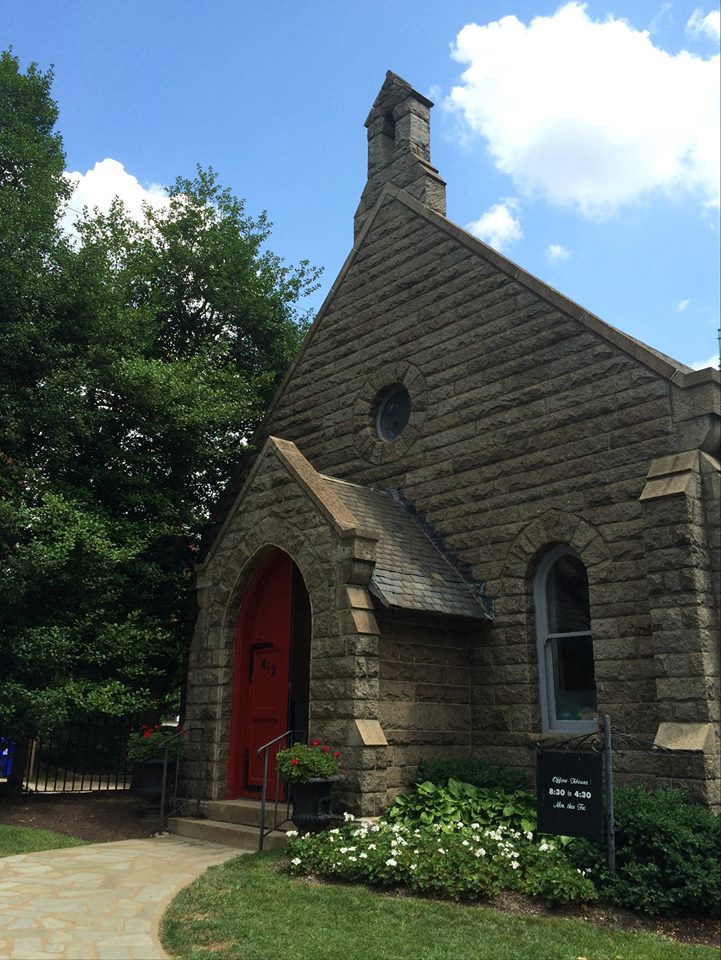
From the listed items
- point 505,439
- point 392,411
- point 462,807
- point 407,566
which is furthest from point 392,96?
point 462,807

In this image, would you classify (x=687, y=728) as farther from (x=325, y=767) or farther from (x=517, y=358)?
(x=517, y=358)

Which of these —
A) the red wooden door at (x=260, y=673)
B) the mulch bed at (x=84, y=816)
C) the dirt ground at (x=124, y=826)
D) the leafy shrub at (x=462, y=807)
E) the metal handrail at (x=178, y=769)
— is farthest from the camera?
the red wooden door at (x=260, y=673)

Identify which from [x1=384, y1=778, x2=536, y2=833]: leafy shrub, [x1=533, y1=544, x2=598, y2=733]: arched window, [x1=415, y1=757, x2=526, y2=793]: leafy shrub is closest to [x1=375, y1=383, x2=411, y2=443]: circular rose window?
[x1=533, y1=544, x2=598, y2=733]: arched window

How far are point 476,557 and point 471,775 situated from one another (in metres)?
2.84

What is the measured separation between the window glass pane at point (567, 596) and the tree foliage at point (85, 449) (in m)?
6.26

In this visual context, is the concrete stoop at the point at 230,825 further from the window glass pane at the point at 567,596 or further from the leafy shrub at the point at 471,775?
the window glass pane at the point at 567,596

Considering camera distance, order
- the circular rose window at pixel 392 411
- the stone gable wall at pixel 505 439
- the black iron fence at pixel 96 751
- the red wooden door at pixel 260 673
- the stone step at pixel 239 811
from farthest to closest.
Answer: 1. the black iron fence at pixel 96 751
2. the circular rose window at pixel 392 411
3. the red wooden door at pixel 260 673
4. the stone step at pixel 239 811
5. the stone gable wall at pixel 505 439

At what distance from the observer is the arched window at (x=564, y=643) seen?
31.8 feet

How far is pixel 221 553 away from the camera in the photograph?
1138 centimetres

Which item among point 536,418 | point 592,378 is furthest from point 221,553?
point 592,378

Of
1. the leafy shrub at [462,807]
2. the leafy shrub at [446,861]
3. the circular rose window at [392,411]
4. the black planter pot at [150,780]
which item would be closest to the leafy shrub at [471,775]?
the leafy shrub at [462,807]

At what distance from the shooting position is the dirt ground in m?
6.20

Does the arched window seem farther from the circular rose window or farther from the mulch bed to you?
the mulch bed

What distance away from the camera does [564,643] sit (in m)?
10.0
